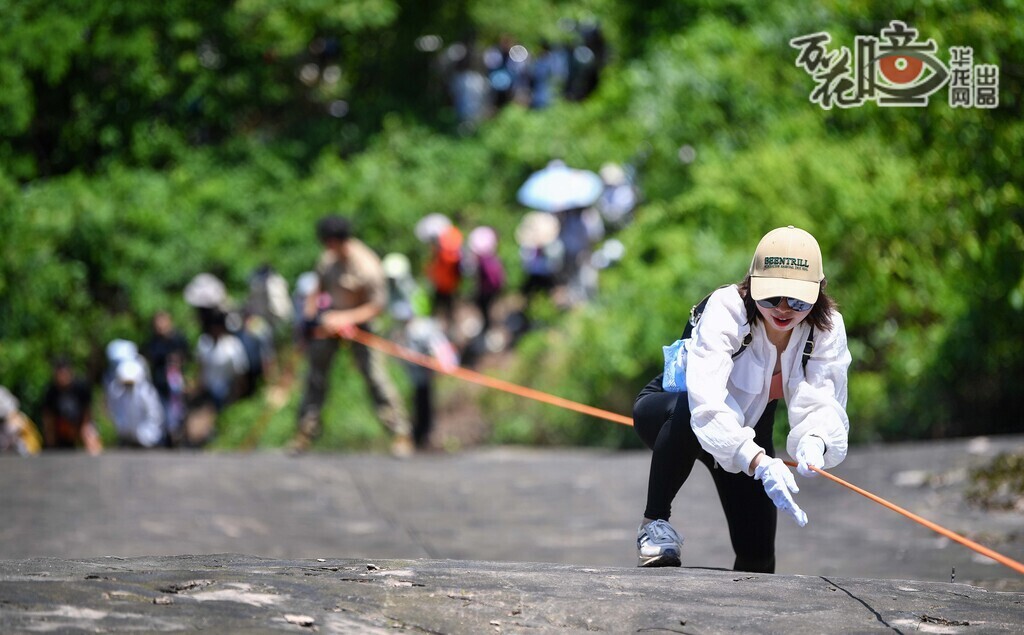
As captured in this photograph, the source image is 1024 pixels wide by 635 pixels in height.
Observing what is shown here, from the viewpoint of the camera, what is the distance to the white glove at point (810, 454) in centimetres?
524

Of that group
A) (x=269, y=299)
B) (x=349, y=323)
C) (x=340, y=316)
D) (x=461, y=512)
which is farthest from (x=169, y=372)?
(x=461, y=512)

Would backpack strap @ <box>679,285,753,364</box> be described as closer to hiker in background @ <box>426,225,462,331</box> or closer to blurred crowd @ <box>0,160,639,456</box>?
blurred crowd @ <box>0,160,639,456</box>

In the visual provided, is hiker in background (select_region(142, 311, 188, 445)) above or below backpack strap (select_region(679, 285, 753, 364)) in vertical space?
above

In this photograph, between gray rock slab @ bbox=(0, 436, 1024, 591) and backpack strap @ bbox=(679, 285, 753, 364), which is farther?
gray rock slab @ bbox=(0, 436, 1024, 591)

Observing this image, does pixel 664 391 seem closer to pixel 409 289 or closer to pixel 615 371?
pixel 409 289

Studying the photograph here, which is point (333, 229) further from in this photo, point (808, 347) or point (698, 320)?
point (808, 347)

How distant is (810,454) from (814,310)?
489mm

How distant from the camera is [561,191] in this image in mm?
16859

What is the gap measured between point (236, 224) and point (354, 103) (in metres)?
3.27

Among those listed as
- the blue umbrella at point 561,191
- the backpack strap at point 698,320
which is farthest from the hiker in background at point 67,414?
the backpack strap at point 698,320

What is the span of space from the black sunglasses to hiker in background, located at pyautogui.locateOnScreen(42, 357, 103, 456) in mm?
9762

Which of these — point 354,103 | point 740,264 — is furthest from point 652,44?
point 740,264

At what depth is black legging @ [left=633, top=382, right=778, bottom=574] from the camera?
557 centimetres
